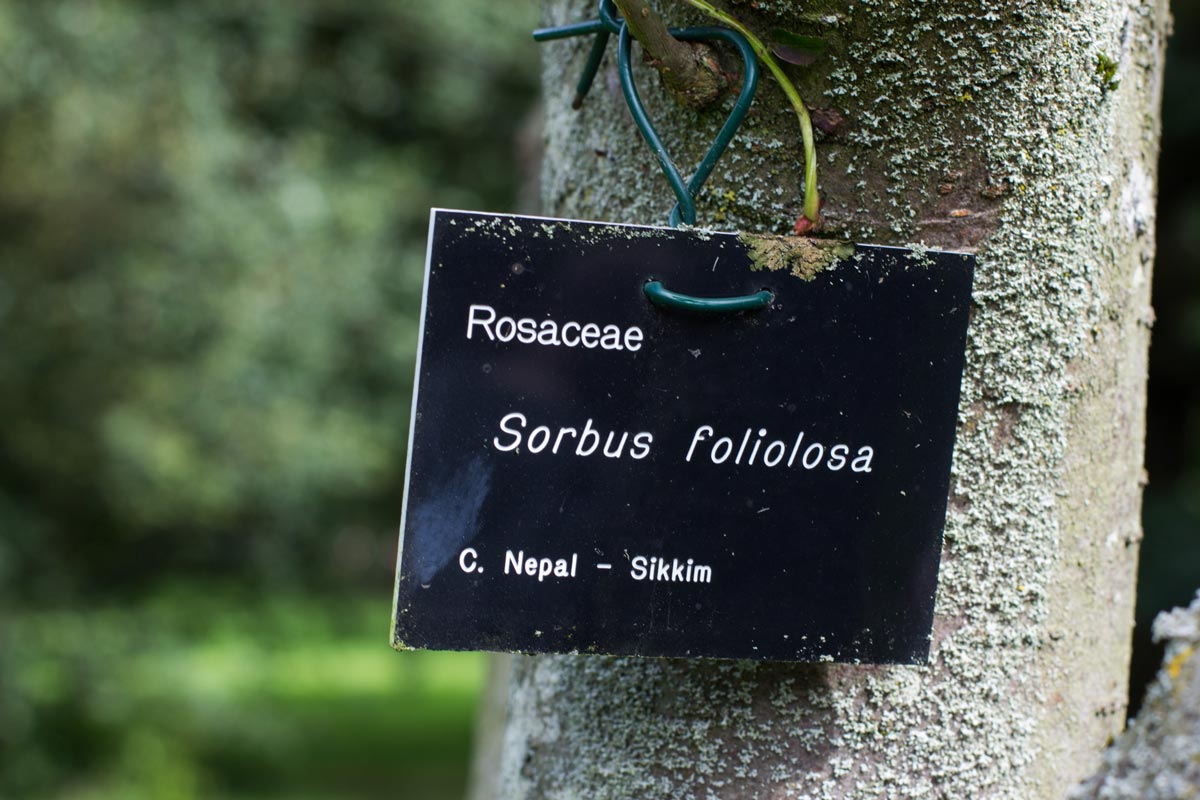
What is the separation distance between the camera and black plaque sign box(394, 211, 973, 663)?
2.75ft

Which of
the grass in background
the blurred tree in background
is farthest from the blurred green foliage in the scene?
the grass in background

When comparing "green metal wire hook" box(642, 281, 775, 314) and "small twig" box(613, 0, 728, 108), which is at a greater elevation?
"small twig" box(613, 0, 728, 108)

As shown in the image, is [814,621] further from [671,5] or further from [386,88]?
[386,88]

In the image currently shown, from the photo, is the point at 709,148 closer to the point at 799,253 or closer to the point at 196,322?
the point at 799,253

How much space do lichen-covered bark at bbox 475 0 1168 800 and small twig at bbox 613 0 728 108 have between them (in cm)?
3

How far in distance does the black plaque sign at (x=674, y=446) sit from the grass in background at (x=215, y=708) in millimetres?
4548

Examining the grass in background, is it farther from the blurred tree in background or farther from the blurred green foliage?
the blurred green foliage

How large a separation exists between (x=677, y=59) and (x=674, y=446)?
307 mm

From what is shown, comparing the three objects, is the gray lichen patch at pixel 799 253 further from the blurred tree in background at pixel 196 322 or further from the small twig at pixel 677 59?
the blurred tree in background at pixel 196 322

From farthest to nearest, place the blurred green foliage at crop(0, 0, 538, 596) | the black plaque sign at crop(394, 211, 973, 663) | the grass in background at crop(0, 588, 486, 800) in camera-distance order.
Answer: the grass in background at crop(0, 588, 486, 800) → the blurred green foliage at crop(0, 0, 538, 596) → the black plaque sign at crop(394, 211, 973, 663)

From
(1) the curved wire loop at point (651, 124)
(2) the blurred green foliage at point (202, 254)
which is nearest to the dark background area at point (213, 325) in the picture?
(2) the blurred green foliage at point (202, 254)

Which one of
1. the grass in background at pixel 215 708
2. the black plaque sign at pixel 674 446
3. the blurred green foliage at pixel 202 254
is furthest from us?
the grass in background at pixel 215 708

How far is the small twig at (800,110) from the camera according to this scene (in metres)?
0.90

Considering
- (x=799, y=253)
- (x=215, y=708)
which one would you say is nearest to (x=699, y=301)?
(x=799, y=253)
